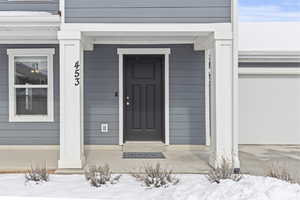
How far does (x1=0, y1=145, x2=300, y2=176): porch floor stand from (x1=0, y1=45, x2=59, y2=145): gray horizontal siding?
35 cm

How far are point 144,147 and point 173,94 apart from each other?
1.50 metres

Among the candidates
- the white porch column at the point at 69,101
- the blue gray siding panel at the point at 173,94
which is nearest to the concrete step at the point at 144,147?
the blue gray siding panel at the point at 173,94

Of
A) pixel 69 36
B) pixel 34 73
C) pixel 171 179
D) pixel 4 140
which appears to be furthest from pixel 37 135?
pixel 171 179

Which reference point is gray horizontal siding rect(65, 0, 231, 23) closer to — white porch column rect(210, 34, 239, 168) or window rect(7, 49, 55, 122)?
white porch column rect(210, 34, 239, 168)

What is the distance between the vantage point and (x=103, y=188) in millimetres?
5379

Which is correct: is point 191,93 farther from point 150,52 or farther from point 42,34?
point 42,34

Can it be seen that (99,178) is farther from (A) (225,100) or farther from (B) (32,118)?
(B) (32,118)

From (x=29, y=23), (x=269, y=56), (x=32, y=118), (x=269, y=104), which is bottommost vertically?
(x=32, y=118)

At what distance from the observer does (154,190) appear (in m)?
5.25

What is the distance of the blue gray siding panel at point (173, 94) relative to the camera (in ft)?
29.7

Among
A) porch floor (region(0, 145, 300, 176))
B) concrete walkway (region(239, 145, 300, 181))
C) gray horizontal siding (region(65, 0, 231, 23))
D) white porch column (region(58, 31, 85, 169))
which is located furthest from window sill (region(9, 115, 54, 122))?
concrete walkway (region(239, 145, 300, 181))

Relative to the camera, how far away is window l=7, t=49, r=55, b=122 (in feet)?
29.4

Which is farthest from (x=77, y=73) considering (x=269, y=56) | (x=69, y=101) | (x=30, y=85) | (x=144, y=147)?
(x=269, y=56)

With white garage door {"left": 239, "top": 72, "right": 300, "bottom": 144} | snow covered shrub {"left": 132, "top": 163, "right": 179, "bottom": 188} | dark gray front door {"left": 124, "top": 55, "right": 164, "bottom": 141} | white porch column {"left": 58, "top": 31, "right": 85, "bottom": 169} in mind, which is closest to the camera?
snow covered shrub {"left": 132, "top": 163, "right": 179, "bottom": 188}
